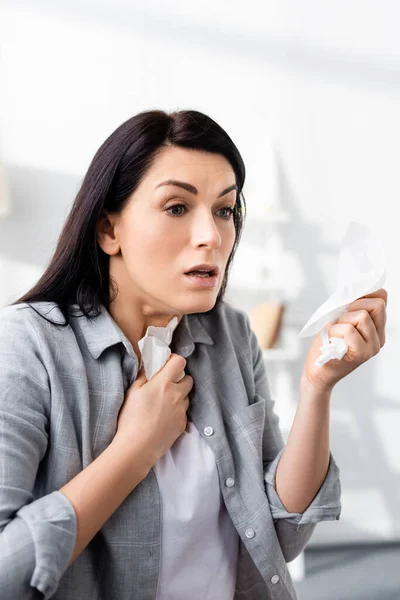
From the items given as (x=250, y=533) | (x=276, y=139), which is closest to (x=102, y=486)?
(x=250, y=533)

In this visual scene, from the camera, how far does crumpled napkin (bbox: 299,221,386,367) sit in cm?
109

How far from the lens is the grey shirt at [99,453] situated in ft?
3.22

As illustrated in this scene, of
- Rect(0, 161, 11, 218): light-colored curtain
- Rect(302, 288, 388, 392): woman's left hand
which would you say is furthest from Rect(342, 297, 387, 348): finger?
Rect(0, 161, 11, 218): light-colored curtain

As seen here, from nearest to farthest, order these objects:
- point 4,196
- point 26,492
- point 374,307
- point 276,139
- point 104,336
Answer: point 26,492
point 374,307
point 104,336
point 4,196
point 276,139

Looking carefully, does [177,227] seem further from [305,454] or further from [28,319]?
[305,454]

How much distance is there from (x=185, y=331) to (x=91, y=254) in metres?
0.26

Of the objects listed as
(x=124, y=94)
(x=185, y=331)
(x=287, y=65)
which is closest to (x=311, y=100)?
(x=287, y=65)

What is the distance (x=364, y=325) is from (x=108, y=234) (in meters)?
0.52

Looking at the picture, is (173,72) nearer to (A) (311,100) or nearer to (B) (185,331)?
(A) (311,100)

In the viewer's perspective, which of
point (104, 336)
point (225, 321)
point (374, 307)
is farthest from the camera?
point (225, 321)

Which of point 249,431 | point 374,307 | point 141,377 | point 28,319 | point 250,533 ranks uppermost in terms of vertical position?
point 374,307

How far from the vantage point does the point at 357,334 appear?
1.10 meters

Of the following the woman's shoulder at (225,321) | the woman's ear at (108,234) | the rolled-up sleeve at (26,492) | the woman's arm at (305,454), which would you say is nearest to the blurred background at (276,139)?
the woman's shoulder at (225,321)

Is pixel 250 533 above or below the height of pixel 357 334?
below
